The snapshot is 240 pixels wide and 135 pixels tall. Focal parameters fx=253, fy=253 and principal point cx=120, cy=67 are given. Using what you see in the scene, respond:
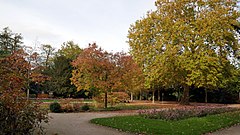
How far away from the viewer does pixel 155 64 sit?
84.1 ft

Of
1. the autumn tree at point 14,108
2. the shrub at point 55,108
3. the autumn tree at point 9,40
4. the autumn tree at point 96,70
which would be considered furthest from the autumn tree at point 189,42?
the autumn tree at point 9,40

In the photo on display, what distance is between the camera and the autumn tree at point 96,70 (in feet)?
63.6

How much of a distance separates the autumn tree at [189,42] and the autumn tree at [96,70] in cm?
674

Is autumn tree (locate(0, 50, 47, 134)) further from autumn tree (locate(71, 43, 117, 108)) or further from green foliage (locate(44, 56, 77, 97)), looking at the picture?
green foliage (locate(44, 56, 77, 97))

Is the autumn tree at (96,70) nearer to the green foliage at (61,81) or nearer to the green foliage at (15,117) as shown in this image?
the green foliage at (15,117)

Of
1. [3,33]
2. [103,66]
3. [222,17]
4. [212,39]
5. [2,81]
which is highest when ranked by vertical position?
[3,33]

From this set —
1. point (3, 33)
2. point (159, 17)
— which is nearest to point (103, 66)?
point (159, 17)

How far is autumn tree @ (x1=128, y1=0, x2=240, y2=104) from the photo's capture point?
24.0m

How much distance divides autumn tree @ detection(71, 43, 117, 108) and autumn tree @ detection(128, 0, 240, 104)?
674 centimetres

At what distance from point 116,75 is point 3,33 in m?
31.5

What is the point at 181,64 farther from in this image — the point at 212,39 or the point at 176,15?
the point at 176,15

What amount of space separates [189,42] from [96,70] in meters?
10.1

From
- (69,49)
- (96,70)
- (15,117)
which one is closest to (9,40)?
(69,49)

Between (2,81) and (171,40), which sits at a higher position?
(171,40)
